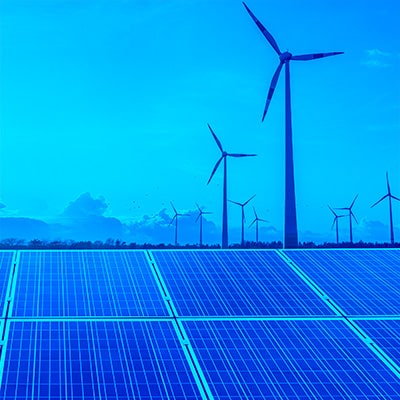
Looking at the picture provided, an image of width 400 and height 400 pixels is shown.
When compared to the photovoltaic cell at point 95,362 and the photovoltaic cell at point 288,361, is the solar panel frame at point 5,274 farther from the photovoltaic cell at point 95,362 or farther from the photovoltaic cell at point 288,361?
the photovoltaic cell at point 288,361

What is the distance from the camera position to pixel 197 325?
23.9 metres

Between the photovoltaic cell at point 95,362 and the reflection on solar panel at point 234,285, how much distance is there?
2395 millimetres

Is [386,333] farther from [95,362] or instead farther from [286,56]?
[286,56]

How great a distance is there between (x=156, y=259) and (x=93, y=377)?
9343 millimetres

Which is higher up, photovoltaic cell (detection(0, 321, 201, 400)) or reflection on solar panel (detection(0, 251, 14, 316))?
reflection on solar panel (detection(0, 251, 14, 316))

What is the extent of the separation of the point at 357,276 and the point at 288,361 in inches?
311

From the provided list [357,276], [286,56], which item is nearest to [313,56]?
[286,56]

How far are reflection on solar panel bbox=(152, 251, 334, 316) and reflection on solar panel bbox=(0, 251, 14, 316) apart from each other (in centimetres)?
559

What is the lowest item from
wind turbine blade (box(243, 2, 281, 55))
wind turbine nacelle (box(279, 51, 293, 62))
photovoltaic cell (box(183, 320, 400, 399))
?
photovoltaic cell (box(183, 320, 400, 399))

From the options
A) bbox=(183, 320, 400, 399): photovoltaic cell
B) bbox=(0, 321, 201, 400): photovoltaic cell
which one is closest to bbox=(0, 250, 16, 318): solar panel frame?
bbox=(0, 321, 201, 400): photovoltaic cell

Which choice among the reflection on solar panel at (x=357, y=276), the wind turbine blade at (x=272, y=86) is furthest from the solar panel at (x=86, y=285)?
the wind turbine blade at (x=272, y=86)

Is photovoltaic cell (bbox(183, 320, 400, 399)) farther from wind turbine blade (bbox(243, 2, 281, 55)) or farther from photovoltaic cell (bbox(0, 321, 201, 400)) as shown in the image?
wind turbine blade (bbox(243, 2, 281, 55))

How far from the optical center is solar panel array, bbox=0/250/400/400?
20797 mm

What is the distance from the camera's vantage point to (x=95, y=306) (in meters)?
24.9
